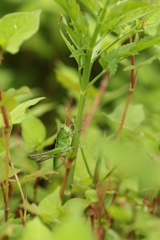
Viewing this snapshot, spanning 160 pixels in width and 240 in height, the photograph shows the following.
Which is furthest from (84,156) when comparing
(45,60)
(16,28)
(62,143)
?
(45,60)

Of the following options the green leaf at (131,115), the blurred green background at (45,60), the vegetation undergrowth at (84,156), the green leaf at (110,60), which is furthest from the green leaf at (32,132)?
the blurred green background at (45,60)

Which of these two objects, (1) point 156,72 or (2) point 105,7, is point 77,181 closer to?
(2) point 105,7

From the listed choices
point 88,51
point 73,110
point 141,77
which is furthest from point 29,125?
A: point 141,77

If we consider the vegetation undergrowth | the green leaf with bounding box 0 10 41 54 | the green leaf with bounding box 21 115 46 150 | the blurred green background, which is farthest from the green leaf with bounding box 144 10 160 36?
the blurred green background

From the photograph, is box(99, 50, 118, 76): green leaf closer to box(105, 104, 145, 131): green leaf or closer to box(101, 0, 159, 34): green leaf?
box(101, 0, 159, 34): green leaf

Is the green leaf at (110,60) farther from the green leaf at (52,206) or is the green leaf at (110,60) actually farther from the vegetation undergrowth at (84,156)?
the green leaf at (52,206)

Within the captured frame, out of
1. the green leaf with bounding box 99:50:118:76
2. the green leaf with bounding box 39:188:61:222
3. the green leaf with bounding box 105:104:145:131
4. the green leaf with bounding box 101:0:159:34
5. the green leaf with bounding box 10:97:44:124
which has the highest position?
the green leaf with bounding box 101:0:159:34

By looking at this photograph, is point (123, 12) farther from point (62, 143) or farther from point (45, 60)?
point (45, 60)
